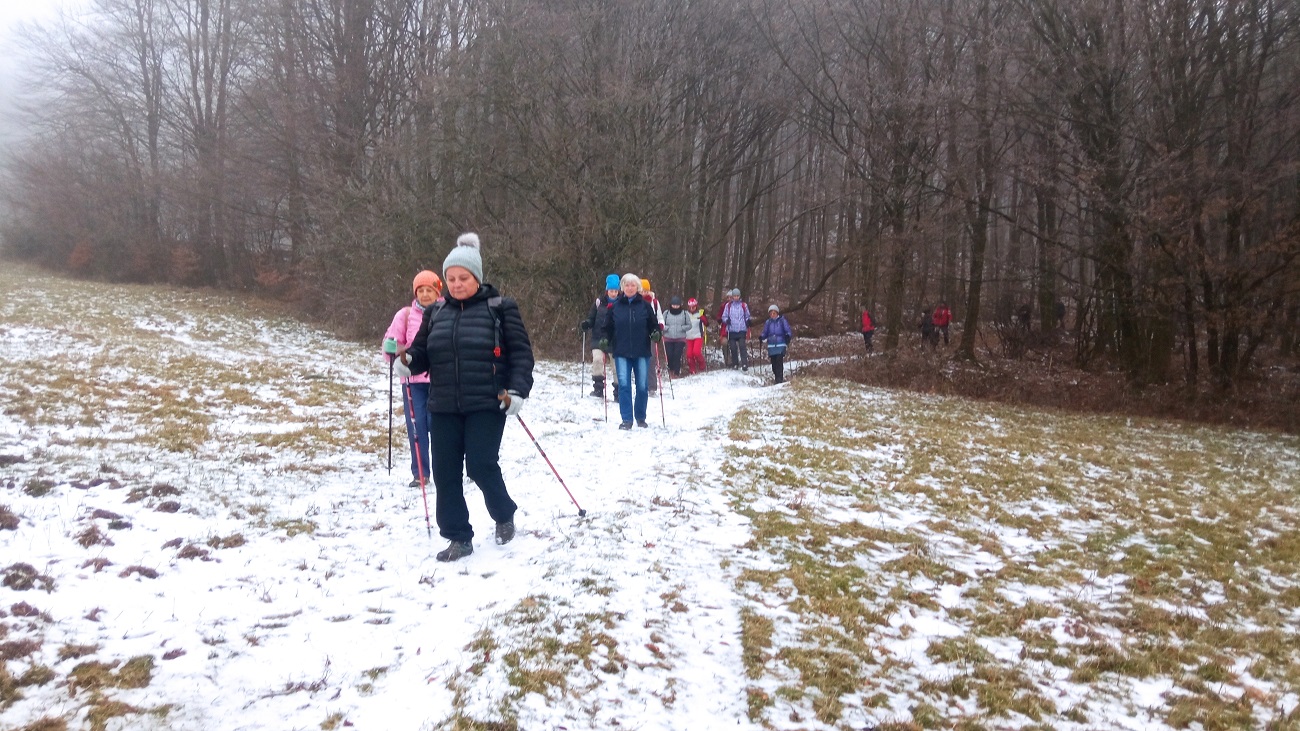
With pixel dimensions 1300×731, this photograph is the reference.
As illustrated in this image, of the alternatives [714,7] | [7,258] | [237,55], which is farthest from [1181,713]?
[7,258]

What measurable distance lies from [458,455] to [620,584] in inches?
57.3

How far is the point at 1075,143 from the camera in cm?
1800

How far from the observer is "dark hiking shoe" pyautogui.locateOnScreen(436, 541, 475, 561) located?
18.0 ft

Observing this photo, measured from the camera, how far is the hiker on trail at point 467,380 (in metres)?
5.36

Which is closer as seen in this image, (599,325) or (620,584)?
(620,584)

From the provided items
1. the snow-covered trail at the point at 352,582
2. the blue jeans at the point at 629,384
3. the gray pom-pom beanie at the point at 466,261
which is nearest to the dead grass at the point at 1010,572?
the snow-covered trail at the point at 352,582

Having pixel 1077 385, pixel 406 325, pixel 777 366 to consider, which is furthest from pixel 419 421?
pixel 1077 385

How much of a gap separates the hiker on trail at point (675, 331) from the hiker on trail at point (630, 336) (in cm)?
776

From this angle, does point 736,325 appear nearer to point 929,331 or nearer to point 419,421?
point 929,331

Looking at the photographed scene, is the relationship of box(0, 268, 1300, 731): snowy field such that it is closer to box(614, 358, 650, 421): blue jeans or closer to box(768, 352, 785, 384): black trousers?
box(614, 358, 650, 421): blue jeans

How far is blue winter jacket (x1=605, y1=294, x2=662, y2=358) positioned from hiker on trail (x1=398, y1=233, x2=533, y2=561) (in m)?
5.14

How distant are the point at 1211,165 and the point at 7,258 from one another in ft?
173

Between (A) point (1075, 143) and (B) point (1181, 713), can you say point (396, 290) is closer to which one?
(A) point (1075, 143)

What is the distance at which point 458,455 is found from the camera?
5.50 m
